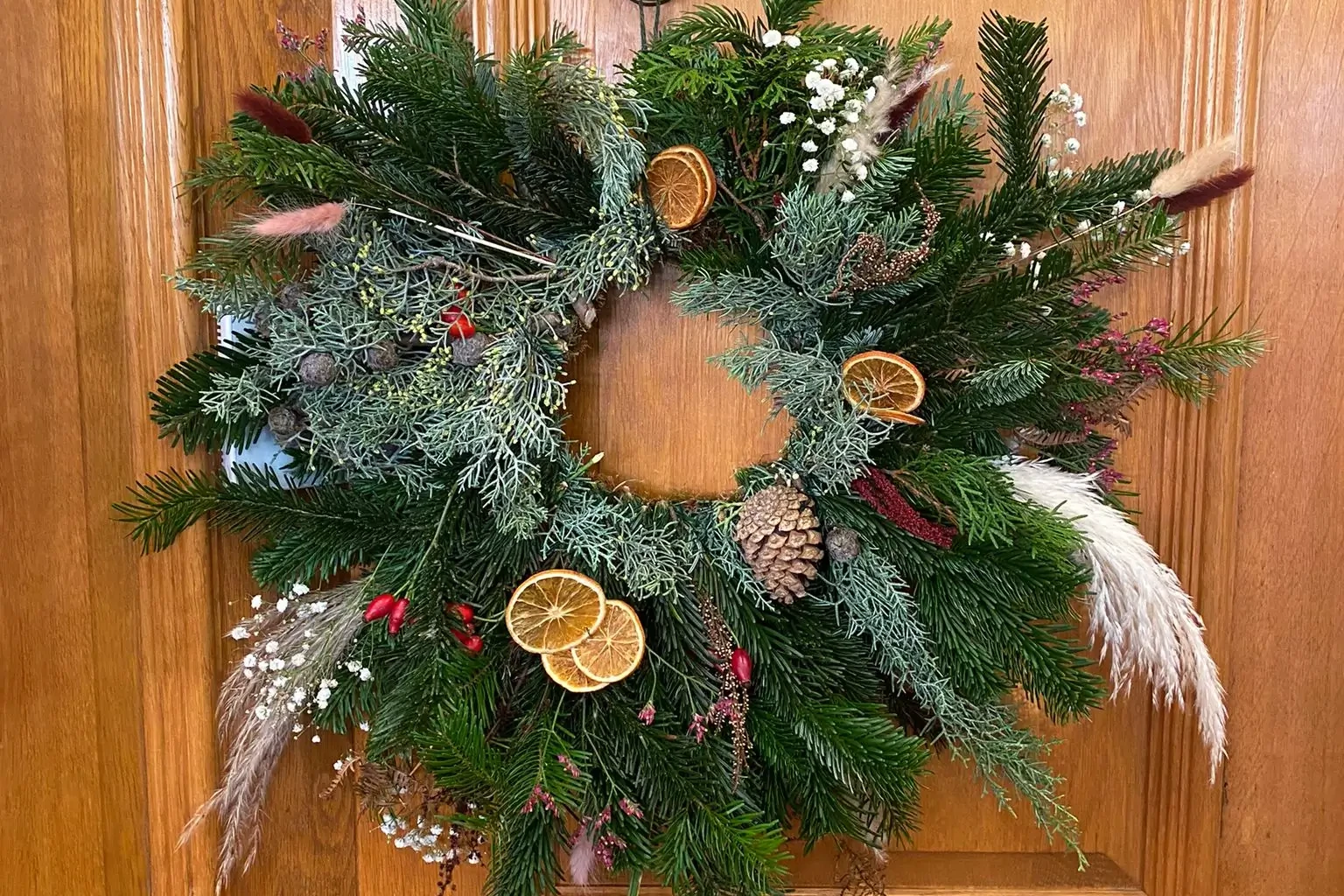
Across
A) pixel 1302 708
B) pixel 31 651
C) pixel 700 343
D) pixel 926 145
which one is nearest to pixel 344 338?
pixel 700 343

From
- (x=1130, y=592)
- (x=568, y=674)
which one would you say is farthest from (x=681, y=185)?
(x=1130, y=592)

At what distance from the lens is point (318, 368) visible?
85 centimetres

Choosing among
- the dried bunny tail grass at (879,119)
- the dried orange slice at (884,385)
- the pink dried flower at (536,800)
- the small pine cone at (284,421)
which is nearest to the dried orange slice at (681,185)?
the dried bunny tail grass at (879,119)

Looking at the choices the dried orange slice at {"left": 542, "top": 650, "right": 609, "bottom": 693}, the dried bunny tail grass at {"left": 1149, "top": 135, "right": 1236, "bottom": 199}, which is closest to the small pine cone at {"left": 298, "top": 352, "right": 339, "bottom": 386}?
the dried orange slice at {"left": 542, "top": 650, "right": 609, "bottom": 693}

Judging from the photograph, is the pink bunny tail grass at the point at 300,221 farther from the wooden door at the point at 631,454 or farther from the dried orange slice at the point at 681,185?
the dried orange slice at the point at 681,185

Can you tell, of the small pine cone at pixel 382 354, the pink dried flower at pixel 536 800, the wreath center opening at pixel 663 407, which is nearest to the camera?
the pink dried flower at pixel 536 800

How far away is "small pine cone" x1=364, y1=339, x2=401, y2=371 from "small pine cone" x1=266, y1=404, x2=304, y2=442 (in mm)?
105

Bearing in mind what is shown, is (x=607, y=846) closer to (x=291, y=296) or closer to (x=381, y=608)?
(x=381, y=608)

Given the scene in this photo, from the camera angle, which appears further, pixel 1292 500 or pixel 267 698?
pixel 1292 500

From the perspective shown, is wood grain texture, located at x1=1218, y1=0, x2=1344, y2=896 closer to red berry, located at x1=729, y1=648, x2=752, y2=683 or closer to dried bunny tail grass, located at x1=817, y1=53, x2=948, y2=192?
dried bunny tail grass, located at x1=817, y1=53, x2=948, y2=192

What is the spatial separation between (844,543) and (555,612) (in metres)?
0.33

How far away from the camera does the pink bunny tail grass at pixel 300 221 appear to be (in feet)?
2.57

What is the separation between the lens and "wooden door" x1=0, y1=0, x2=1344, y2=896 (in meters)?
0.91

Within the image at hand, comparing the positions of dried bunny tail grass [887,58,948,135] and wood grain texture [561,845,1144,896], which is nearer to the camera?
dried bunny tail grass [887,58,948,135]
